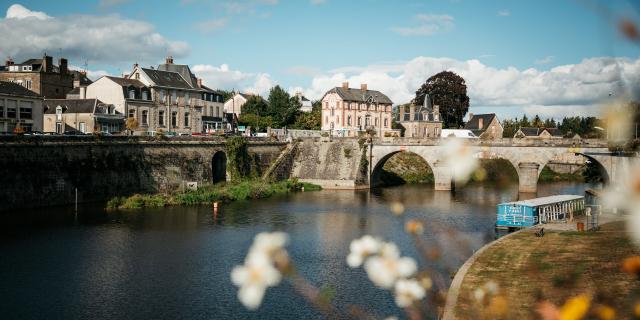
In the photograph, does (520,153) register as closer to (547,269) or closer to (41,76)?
(547,269)

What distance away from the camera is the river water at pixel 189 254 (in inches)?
1017

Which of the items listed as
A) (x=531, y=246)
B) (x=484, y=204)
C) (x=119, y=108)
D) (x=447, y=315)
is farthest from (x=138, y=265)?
(x=119, y=108)

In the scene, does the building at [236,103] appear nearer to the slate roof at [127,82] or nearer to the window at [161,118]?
the window at [161,118]

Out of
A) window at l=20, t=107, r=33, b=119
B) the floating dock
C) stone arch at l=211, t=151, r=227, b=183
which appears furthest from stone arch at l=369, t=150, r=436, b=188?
window at l=20, t=107, r=33, b=119

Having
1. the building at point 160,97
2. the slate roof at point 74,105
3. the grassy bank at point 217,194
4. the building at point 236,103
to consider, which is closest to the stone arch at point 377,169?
the grassy bank at point 217,194

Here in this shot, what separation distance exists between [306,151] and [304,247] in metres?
41.3

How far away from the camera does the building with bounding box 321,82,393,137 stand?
98.3m

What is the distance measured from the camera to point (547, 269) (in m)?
26.2

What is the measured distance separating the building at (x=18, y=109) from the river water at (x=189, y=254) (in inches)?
512

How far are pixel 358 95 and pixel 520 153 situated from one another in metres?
36.3

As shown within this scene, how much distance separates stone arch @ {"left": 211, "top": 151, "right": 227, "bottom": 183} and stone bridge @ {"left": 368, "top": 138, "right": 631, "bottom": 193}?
18099 mm

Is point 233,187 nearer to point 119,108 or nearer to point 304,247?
point 119,108

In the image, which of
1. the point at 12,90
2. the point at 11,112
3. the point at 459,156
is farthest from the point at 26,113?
the point at 459,156

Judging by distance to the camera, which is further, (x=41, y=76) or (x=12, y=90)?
(x=41, y=76)
